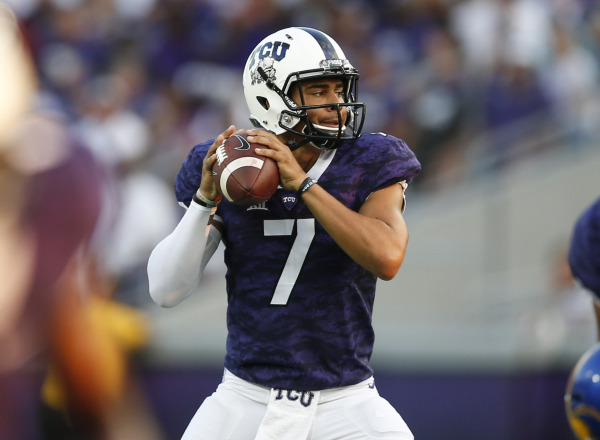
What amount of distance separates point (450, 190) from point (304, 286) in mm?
3562

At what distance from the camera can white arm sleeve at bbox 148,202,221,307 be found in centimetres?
325

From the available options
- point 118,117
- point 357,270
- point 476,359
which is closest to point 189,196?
point 357,270

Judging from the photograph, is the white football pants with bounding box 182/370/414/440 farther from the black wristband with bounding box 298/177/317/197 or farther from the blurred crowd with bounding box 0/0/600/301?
the blurred crowd with bounding box 0/0/600/301

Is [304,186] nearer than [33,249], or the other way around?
[33,249]

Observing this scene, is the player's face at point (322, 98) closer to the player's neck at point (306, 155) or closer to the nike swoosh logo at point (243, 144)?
the player's neck at point (306, 155)

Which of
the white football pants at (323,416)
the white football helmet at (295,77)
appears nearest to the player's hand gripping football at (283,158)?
the white football helmet at (295,77)

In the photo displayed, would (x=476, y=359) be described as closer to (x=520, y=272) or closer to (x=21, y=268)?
(x=520, y=272)

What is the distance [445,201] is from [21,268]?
17.1ft

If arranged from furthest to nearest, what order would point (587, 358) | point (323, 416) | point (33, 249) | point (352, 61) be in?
point (352, 61) < point (587, 358) < point (323, 416) < point (33, 249)

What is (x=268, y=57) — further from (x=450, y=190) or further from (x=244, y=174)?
(x=450, y=190)

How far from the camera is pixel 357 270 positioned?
3.29m

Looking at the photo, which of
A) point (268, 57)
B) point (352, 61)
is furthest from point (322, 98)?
point (352, 61)

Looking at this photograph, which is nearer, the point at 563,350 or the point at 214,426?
the point at 214,426

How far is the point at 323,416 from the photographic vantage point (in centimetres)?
318
